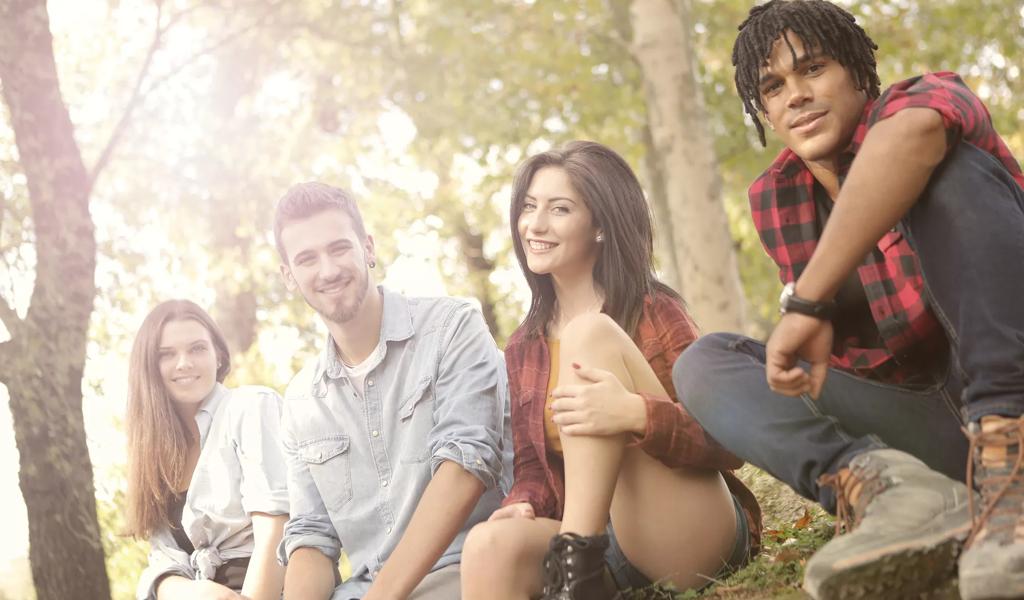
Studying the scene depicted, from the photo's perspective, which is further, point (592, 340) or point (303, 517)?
point (303, 517)

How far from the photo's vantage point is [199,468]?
173 inches

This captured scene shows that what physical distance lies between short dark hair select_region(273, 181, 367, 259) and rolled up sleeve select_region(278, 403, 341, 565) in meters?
0.66

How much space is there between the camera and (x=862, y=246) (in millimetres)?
2330

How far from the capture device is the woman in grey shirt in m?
4.15

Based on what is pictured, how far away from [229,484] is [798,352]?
258 centimetres

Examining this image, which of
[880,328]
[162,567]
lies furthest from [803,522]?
[162,567]

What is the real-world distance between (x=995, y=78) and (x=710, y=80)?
3.70 m

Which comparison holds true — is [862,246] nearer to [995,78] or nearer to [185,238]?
[185,238]

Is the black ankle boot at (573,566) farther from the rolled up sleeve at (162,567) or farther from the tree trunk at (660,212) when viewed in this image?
the tree trunk at (660,212)

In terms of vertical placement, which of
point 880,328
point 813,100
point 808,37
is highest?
point 808,37

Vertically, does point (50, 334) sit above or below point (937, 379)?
above

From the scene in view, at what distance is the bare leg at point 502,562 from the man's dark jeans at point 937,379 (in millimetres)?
571

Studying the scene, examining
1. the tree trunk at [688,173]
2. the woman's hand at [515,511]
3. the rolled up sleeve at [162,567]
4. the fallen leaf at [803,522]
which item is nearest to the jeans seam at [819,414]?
the woman's hand at [515,511]

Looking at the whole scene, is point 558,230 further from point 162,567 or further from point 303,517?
point 162,567
